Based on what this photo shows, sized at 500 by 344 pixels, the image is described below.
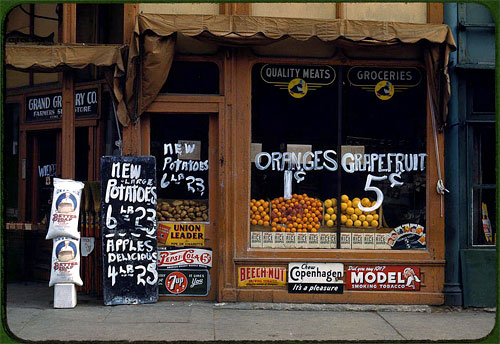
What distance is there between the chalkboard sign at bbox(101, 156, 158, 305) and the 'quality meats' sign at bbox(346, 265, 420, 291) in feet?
9.38

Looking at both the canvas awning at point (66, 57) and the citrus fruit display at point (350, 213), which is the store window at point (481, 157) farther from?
the canvas awning at point (66, 57)

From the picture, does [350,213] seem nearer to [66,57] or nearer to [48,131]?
[66,57]

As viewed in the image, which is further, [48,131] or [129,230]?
[48,131]

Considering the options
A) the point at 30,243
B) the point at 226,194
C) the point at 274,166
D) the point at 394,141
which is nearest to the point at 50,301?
the point at 30,243

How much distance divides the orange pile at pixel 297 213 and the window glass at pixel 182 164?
1077 millimetres

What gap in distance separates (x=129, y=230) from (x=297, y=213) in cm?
246

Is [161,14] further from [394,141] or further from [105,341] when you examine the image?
[105,341]

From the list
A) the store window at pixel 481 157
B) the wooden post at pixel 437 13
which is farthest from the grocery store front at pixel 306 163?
the store window at pixel 481 157

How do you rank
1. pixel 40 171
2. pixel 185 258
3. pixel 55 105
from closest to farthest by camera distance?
pixel 185 258, pixel 55 105, pixel 40 171

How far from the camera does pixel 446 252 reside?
940 cm

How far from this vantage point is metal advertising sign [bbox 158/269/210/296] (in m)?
9.28

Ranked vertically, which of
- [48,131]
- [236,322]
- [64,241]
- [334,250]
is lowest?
[236,322]

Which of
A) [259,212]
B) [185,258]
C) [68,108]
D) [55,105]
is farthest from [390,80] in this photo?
[55,105]

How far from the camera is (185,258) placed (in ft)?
30.7
